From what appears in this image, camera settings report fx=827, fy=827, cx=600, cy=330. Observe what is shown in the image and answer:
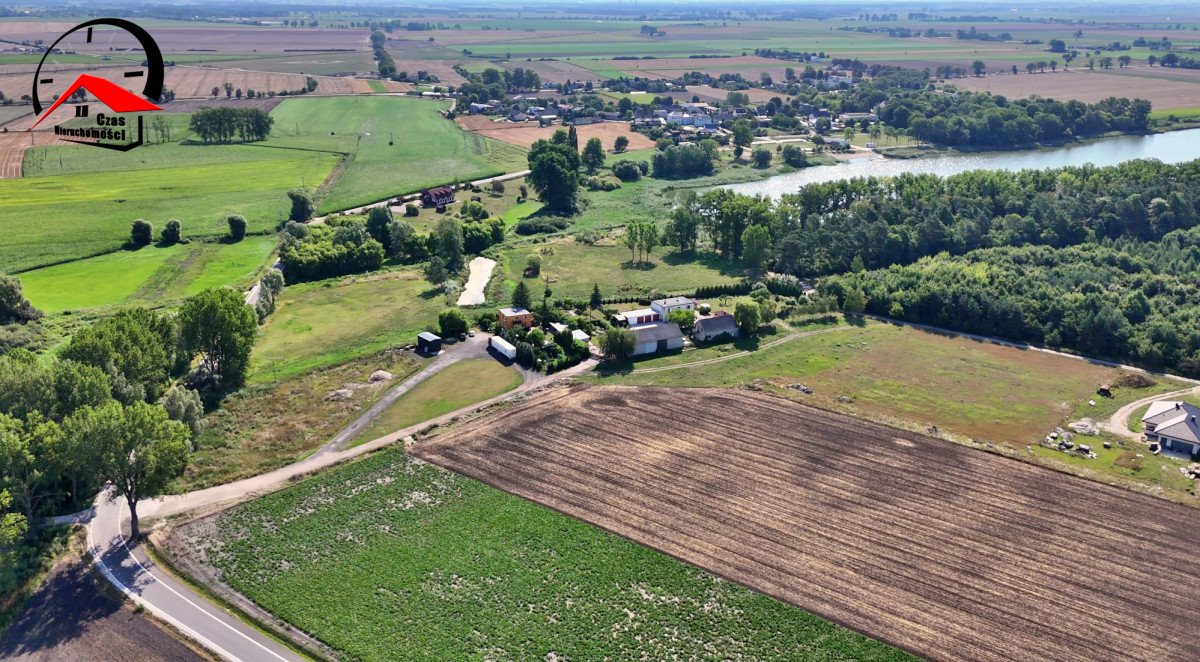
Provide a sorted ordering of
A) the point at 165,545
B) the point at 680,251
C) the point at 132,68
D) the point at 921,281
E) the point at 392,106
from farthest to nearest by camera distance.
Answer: the point at 132,68 < the point at 392,106 < the point at 680,251 < the point at 921,281 < the point at 165,545

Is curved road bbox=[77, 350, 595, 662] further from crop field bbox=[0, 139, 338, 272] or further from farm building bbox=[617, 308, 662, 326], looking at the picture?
crop field bbox=[0, 139, 338, 272]

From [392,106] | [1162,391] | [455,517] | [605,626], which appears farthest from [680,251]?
[392,106]

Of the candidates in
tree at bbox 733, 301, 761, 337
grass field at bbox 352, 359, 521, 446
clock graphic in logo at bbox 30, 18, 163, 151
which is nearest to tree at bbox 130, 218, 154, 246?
clock graphic in logo at bbox 30, 18, 163, 151

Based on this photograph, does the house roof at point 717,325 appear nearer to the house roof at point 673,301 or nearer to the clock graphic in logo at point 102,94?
the house roof at point 673,301

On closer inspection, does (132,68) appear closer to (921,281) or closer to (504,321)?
(504,321)

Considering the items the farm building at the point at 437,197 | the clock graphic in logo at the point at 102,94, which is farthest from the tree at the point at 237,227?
the farm building at the point at 437,197
